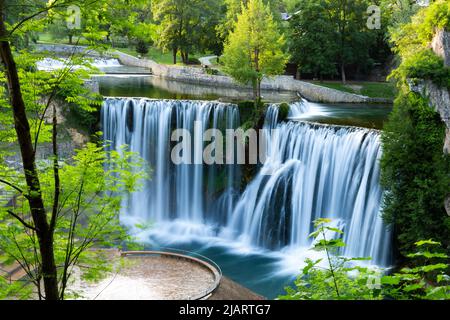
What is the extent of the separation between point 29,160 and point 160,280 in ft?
28.0

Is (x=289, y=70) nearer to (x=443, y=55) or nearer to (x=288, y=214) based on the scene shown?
(x=288, y=214)

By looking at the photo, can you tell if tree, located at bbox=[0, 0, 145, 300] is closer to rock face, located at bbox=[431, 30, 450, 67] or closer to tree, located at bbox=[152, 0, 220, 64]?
rock face, located at bbox=[431, 30, 450, 67]

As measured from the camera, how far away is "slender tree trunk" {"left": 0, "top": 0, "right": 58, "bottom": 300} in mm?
5801

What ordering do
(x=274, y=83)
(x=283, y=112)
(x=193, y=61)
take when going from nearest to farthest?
(x=283, y=112) → (x=274, y=83) → (x=193, y=61)

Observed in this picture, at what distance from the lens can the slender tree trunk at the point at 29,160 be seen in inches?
228

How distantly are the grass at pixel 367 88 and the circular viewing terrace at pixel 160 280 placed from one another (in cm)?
2359

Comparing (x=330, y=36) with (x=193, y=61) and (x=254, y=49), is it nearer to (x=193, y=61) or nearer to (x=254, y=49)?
(x=254, y=49)

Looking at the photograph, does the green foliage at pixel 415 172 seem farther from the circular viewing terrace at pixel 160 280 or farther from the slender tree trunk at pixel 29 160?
the slender tree trunk at pixel 29 160

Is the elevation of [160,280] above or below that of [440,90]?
below

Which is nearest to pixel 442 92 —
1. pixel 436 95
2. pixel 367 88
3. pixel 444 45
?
pixel 436 95

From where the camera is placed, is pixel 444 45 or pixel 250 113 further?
pixel 250 113

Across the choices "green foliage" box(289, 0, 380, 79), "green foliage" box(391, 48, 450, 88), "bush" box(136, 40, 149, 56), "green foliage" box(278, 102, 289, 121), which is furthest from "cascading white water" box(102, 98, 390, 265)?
"bush" box(136, 40, 149, 56)

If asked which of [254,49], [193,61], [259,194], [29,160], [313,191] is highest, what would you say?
[193,61]

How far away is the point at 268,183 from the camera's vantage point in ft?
77.8
